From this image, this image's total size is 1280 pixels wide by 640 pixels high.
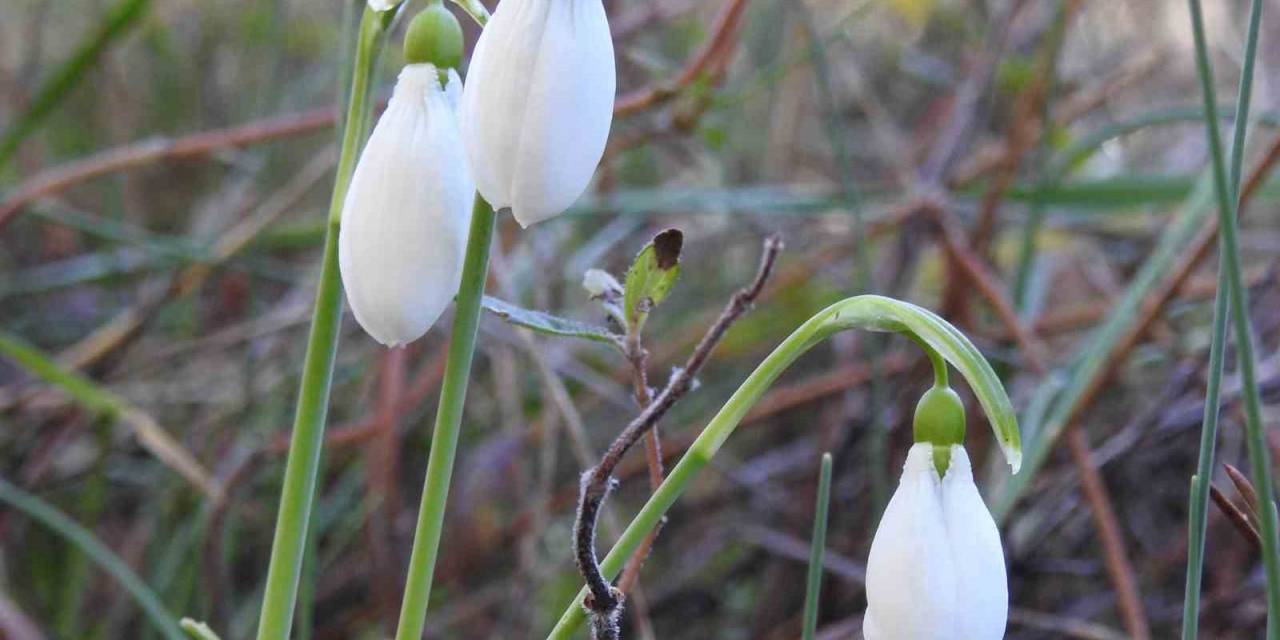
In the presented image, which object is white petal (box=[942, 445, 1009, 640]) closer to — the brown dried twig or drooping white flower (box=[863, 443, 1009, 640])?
drooping white flower (box=[863, 443, 1009, 640])

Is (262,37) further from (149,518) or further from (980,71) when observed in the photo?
(980,71)

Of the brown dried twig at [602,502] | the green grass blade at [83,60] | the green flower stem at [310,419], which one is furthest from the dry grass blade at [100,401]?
the brown dried twig at [602,502]

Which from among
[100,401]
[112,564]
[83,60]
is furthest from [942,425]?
[83,60]

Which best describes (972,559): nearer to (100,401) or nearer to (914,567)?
(914,567)

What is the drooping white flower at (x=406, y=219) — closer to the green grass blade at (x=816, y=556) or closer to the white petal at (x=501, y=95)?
the white petal at (x=501, y=95)

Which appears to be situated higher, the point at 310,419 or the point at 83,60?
the point at 83,60

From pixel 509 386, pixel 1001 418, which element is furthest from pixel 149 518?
pixel 1001 418

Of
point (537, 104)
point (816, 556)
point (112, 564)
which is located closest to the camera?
point (537, 104)
